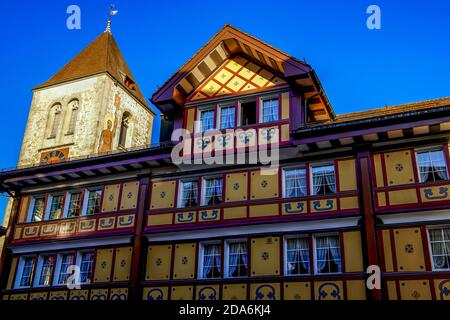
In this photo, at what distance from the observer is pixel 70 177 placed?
22.0 metres

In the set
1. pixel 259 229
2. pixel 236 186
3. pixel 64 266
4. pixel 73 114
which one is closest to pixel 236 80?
pixel 236 186

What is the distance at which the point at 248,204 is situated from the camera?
18.3 meters

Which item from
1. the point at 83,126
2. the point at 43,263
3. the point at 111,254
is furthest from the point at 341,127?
the point at 83,126

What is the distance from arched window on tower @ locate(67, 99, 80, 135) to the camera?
40.5 m

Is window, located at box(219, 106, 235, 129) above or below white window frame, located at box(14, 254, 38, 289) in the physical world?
above

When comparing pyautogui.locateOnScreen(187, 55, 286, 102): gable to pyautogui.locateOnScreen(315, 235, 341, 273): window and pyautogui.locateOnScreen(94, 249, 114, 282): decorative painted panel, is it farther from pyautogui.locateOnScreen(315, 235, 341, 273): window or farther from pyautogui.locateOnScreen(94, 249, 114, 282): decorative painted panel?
pyautogui.locateOnScreen(94, 249, 114, 282): decorative painted panel

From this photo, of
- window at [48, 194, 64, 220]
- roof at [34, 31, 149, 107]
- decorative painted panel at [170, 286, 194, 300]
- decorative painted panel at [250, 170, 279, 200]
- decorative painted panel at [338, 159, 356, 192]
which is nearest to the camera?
decorative painted panel at [338, 159, 356, 192]

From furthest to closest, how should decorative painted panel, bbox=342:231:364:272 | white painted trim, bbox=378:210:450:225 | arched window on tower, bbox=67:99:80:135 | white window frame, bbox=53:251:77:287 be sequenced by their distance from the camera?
arched window on tower, bbox=67:99:80:135, white window frame, bbox=53:251:77:287, decorative painted panel, bbox=342:231:364:272, white painted trim, bbox=378:210:450:225

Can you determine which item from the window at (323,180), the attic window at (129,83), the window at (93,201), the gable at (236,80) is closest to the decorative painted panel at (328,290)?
the window at (323,180)

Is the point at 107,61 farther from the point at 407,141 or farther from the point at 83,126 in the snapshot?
the point at 407,141

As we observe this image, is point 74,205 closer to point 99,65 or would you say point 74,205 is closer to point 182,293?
point 182,293

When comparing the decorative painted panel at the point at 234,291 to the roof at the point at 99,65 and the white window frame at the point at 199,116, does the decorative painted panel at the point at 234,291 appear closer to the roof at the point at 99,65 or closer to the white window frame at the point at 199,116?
the white window frame at the point at 199,116

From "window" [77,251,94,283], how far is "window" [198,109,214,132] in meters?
6.36

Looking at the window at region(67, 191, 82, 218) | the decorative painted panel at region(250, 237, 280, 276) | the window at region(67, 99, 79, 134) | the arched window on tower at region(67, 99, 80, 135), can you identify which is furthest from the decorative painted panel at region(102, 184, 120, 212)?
the window at region(67, 99, 79, 134)
